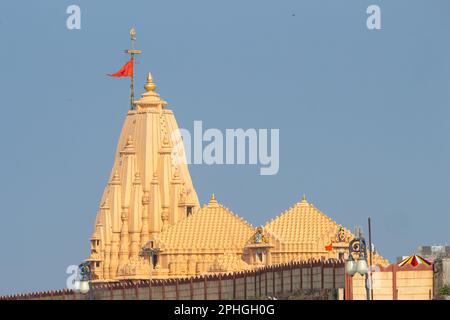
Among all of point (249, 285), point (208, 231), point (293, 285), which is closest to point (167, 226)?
point (208, 231)

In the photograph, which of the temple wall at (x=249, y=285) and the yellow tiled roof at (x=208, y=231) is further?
A: the yellow tiled roof at (x=208, y=231)

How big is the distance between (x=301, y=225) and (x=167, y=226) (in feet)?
51.5

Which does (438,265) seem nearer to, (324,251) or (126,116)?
(324,251)

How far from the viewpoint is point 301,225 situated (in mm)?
173750

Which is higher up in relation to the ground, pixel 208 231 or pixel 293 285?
pixel 208 231

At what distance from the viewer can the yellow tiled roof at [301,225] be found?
172m

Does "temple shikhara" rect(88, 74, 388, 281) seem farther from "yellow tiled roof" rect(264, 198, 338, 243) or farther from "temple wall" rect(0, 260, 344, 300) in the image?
"temple wall" rect(0, 260, 344, 300)

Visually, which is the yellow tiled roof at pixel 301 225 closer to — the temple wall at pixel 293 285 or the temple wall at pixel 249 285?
the temple wall at pixel 293 285

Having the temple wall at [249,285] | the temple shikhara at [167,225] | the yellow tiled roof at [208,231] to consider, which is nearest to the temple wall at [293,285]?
the temple wall at [249,285]

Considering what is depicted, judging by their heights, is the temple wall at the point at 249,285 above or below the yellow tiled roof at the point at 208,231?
below

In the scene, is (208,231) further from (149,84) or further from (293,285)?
(293,285)

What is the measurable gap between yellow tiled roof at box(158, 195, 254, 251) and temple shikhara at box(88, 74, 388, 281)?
7cm
